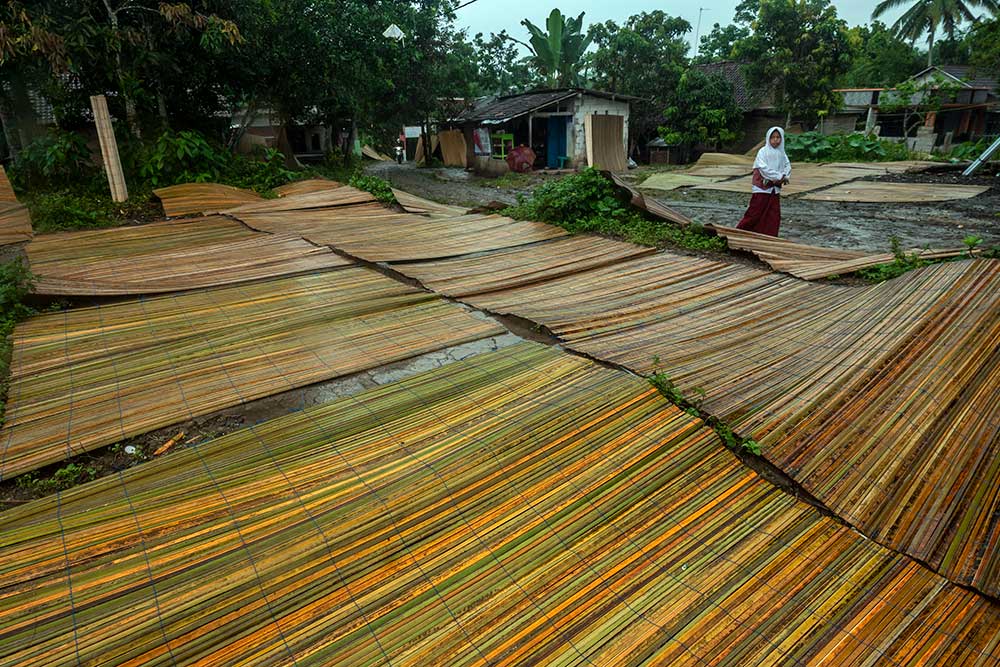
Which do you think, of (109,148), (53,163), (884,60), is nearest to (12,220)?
(109,148)

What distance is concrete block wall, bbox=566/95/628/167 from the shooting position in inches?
639

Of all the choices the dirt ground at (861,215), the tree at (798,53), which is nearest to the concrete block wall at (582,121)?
the tree at (798,53)

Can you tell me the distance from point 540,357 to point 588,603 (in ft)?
4.44

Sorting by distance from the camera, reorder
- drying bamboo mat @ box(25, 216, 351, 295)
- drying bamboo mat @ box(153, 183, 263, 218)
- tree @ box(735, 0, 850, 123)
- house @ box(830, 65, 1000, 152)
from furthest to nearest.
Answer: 1. house @ box(830, 65, 1000, 152)
2. tree @ box(735, 0, 850, 123)
3. drying bamboo mat @ box(153, 183, 263, 218)
4. drying bamboo mat @ box(25, 216, 351, 295)

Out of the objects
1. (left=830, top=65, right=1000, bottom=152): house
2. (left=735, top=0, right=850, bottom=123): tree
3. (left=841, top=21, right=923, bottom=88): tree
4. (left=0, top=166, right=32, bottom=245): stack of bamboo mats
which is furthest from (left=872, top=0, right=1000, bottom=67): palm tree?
(left=0, top=166, right=32, bottom=245): stack of bamboo mats

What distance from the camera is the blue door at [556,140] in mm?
16797

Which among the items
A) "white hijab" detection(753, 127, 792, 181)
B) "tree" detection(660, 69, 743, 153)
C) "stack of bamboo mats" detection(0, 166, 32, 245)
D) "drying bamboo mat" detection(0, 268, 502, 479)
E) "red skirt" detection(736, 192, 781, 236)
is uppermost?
"tree" detection(660, 69, 743, 153)

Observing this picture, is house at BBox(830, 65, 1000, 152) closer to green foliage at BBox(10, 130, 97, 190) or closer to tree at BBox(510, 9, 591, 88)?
tree at BBox(510, 9, 591, 88)

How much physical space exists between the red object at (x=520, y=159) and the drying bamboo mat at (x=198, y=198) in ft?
31.9

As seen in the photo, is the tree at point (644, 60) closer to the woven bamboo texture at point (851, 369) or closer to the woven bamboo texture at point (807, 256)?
the woven bamboo texture at point (807, 256)

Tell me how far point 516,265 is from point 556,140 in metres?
13.6

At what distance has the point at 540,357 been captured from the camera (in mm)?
2789

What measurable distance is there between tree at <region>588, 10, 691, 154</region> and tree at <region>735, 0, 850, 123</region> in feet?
6.80

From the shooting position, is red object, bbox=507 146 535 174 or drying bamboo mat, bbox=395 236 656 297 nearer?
drying bamboo mat, bbox=395 236 656 297
